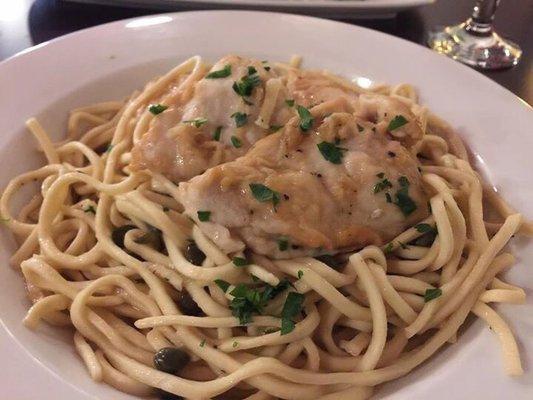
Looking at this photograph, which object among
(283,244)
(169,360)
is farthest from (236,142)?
(169,360)

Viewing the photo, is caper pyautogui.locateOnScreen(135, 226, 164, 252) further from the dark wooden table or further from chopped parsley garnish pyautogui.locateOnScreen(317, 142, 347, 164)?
the dark wooden table

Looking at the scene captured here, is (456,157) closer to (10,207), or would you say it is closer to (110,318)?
(110,318)

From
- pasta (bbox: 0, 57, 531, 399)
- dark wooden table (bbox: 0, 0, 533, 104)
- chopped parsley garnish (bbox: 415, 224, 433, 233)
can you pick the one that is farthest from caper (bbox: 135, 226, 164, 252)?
dark wooden table (bbox: 0, 0, 533, 104)

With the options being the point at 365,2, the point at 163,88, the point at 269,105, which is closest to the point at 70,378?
the point at 269,105

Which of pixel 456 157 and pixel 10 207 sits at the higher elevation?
pixel 10 207

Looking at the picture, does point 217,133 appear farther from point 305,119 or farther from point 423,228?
point 423,228
